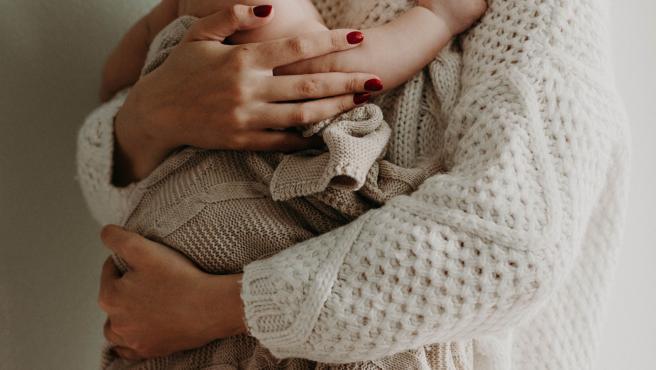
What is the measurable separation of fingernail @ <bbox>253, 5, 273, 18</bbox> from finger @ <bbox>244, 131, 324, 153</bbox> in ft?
0.56

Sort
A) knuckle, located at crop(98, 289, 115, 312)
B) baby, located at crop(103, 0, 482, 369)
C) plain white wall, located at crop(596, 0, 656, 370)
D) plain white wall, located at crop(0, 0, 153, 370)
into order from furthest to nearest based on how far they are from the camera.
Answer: plain white wall, located at crop(0, 0, 153, 370), plain white wall, located at crop(596, 0, 656, 370), knuckle, located at crop(98, 289, 115, 312), baby, located at crop(103, 0, 482, 369)

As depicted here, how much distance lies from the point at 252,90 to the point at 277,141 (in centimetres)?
8

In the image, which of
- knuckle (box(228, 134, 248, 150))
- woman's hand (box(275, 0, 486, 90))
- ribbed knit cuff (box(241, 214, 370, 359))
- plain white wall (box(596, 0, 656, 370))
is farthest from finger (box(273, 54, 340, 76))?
plain white wall (box(596, 0, 656, 370))

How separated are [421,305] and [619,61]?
0.69 m

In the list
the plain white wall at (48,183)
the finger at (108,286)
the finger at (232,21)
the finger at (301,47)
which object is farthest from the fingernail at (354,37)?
the plain white wall at (48,183)

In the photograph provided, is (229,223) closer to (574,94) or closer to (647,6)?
(574,94)

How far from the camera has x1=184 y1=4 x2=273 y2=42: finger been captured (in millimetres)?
879

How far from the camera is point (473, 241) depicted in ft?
2.34

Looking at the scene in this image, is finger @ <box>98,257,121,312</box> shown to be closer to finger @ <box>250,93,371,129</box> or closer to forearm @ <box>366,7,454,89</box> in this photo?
finger @ <box>250,93,371,129</box>

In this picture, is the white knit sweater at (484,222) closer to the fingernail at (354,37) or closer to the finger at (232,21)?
the fingernail at (354,37)

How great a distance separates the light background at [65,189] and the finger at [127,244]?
0.35 meters

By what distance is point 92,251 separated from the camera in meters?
1.33

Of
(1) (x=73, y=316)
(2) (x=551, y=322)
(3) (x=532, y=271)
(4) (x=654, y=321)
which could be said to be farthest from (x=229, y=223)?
(4) (x=654, y=321)

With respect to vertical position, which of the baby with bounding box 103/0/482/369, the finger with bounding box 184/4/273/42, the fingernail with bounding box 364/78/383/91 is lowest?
the baby with bounding box 103/0/482/369
